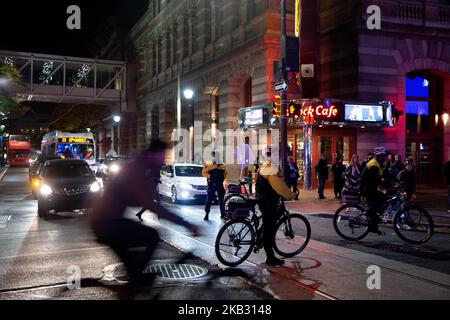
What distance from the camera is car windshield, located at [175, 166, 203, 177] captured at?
18.7 m

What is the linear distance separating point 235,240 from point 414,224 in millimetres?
4137

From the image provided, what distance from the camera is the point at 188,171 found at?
1911cm

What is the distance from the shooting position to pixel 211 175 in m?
13.6

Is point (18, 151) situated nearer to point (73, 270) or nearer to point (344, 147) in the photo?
point (344, 147)

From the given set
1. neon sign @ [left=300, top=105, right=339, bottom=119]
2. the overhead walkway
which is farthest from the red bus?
neon sign @ [left=300, top=105, right=339, bottom=119]

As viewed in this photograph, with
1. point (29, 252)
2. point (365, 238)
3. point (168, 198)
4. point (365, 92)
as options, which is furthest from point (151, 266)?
point (365, 92)

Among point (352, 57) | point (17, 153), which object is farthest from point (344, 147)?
point (17, 153)

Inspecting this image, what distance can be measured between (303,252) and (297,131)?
1628 cm

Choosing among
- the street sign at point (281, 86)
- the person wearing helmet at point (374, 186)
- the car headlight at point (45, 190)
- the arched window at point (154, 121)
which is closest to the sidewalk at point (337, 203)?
the person wearing helmet at point (374, 186)

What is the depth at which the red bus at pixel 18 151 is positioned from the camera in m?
64.7

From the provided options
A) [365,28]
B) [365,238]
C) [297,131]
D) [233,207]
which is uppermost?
[365,28]
